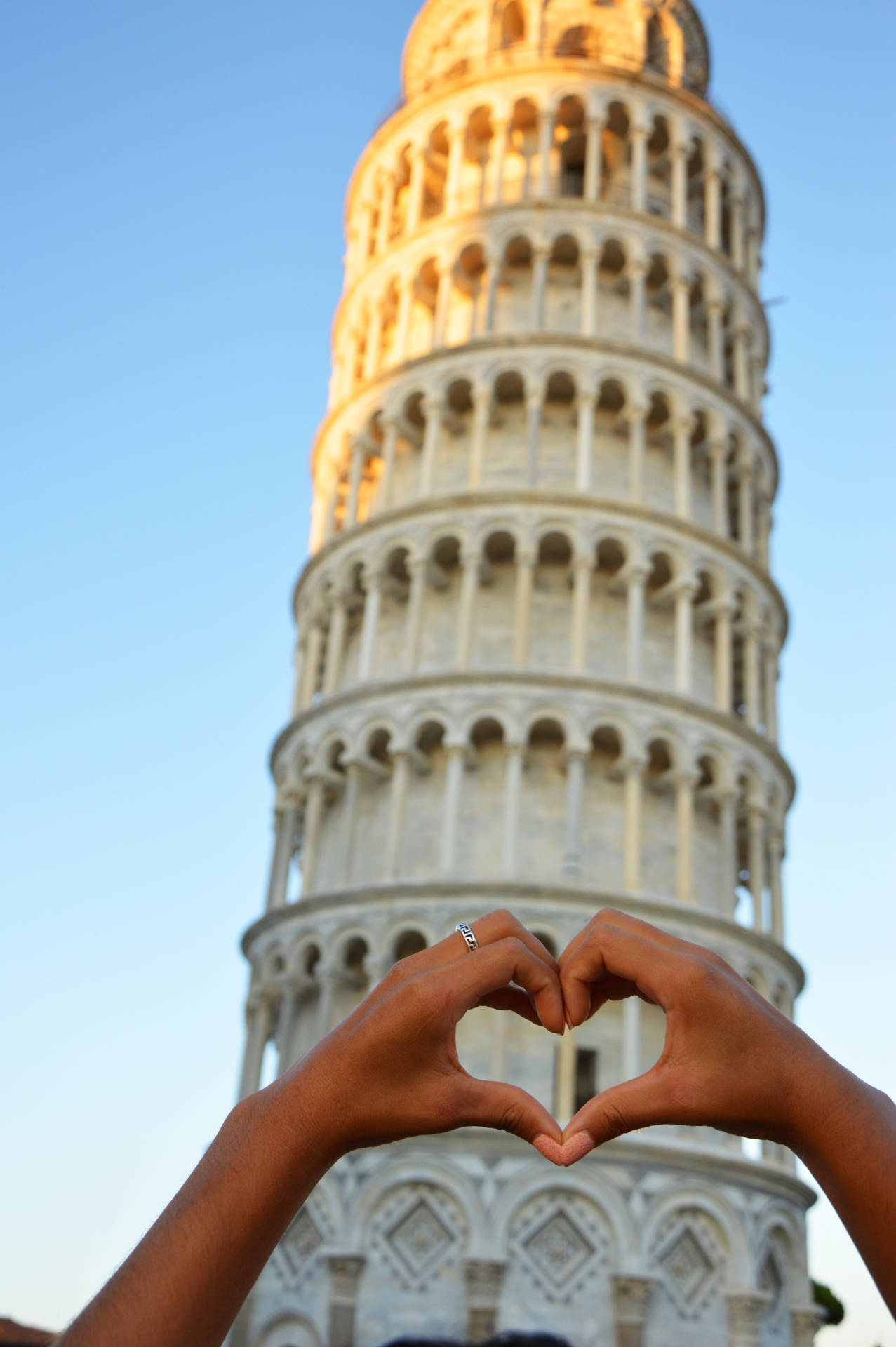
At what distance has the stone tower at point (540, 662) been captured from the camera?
20.1 meters

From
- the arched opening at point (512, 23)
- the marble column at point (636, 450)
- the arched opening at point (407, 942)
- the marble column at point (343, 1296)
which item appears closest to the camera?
the marble column at point (343, 1296)

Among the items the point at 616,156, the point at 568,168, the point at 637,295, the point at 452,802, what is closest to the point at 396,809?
the point at 452,802

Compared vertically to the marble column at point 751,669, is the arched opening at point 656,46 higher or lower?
higher

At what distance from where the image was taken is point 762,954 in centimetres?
2353

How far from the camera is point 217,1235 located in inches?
74.1

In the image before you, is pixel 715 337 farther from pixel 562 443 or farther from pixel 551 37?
pixel 551 37

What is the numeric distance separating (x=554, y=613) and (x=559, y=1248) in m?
10.9

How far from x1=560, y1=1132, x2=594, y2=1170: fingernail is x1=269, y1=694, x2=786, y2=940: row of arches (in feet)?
66.0

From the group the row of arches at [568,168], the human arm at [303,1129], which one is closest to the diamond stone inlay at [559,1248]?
the human arm at [303,1129]

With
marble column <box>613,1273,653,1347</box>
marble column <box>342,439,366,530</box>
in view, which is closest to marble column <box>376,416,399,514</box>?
marble column <box>342,439,366,530</box>

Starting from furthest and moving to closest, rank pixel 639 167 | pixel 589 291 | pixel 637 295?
pixel 639 167 < pixel 637 295 < pixel 589 291

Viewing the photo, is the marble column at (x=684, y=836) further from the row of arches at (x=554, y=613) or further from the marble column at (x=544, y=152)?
the marble column at (x=544, y=152)

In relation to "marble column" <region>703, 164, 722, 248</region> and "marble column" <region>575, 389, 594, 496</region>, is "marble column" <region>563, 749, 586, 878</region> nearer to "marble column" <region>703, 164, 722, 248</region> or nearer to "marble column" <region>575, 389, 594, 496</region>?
"marble column" <region>575, 389, 594, 496</region>

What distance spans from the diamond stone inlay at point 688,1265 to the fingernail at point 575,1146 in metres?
19.7
